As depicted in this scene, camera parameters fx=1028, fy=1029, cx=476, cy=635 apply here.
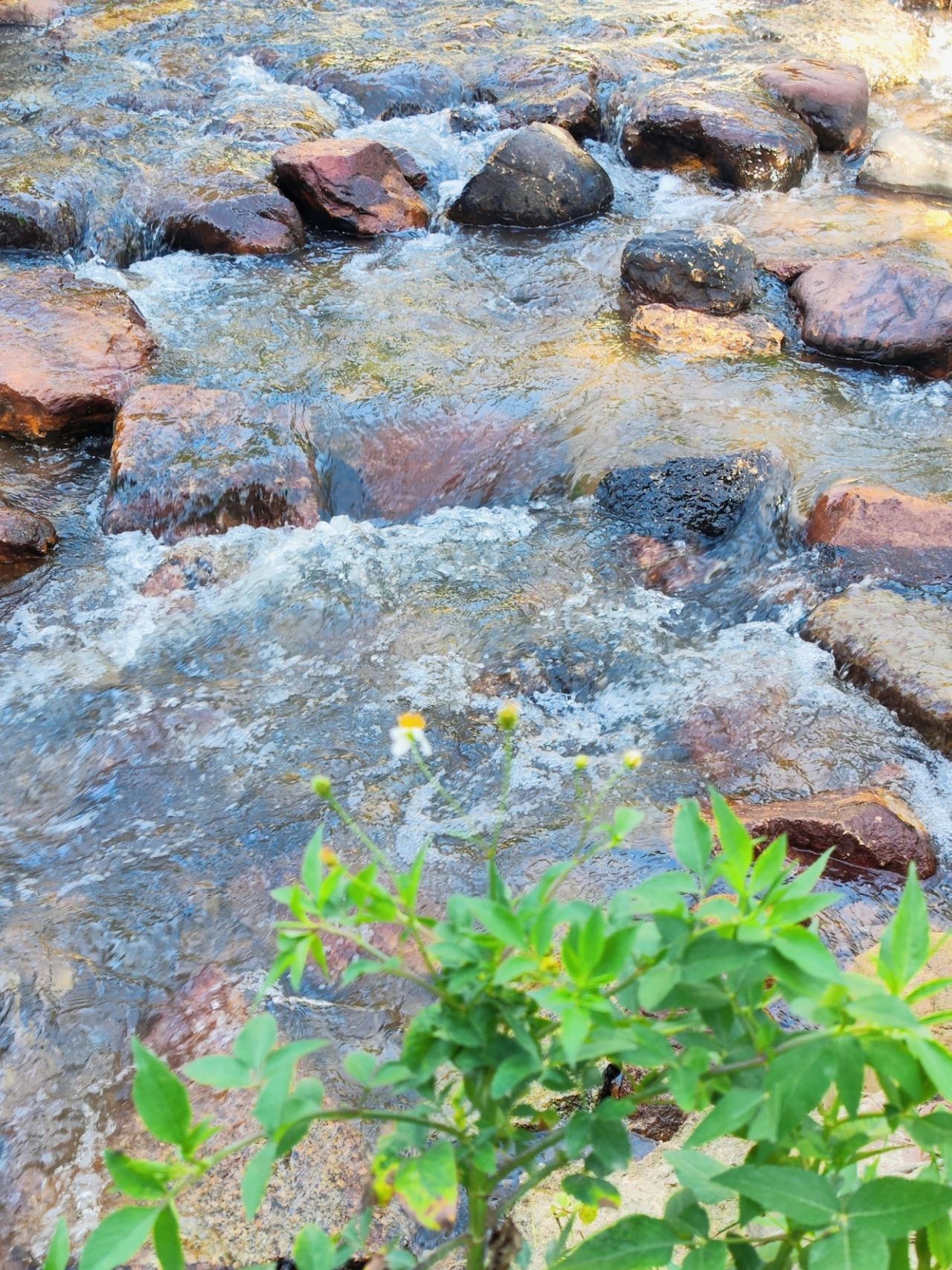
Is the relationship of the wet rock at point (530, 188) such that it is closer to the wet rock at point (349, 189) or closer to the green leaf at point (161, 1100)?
the wet rock at point (349, 189)

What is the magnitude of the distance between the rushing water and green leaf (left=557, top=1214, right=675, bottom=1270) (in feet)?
4.12

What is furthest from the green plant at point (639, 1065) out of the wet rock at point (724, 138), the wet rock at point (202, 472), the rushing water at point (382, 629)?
the wet rock at point (724, 138)

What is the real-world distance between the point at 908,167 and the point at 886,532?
4.90m

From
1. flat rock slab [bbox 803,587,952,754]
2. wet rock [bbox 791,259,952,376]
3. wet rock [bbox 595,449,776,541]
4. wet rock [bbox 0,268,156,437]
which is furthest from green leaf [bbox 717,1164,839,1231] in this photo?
wet rock [bbox 791,259,952,376]

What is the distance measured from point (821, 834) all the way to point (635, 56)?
8.71m

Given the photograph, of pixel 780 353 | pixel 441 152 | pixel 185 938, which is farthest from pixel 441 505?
pixel 441 152

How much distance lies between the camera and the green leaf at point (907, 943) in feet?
2.98

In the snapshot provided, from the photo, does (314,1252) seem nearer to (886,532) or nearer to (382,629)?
(382,629)

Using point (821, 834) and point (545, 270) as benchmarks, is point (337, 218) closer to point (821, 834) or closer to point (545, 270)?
point (545, 270)

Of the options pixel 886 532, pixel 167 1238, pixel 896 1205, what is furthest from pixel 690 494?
pixel 167 1238

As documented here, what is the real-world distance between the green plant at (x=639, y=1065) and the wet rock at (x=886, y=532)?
322cm

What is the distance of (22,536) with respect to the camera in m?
4.14

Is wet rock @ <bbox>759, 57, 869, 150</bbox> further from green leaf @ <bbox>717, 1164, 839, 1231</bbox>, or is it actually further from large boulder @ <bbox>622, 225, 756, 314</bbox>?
green leaf @ <bbox>717, 1164, 839, 1231</bbox>

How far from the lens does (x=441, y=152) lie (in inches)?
312
